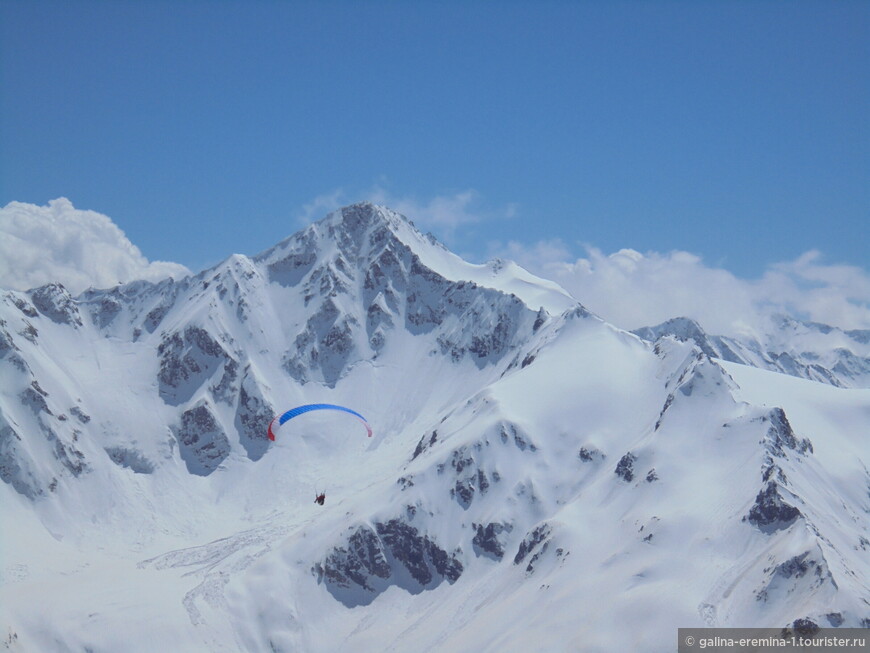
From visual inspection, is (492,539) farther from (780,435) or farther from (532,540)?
(780,435)

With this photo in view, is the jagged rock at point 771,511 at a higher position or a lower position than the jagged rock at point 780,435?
lower

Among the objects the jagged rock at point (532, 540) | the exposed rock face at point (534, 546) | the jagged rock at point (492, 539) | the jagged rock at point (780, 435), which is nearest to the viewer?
the jagged rock at point (780, 435)

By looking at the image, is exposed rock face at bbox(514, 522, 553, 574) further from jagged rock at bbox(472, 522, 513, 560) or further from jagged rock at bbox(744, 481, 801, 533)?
jagged rock at bbox(744, 481, 801, 533)

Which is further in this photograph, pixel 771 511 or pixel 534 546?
pixel 534 546

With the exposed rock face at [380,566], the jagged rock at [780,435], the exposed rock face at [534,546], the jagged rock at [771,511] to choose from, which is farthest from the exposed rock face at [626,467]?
the exposed rock face at [380,566]

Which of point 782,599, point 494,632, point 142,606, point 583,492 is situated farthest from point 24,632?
point 782,599

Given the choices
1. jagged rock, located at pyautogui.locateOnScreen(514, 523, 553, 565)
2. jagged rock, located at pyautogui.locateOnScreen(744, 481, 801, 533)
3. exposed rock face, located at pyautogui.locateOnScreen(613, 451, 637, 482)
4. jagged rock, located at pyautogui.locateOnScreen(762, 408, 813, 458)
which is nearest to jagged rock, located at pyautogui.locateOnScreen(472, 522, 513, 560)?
jagged rock, located at pyautogui.locateOnScreen(514, 523, 553, 565)

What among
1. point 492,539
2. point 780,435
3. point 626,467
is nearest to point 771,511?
point 780,435

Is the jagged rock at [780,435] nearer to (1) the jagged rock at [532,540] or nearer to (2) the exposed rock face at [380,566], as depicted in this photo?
(1) the jagged rock at [532,540]
